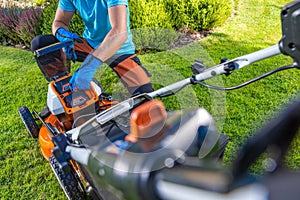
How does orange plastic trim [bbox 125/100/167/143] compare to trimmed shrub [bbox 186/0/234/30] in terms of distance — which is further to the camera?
trimmed shrub [bbox 186/0/234/30]

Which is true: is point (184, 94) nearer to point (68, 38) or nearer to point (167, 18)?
point (68, 38)

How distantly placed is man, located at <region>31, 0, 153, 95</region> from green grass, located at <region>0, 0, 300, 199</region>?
8.6 inches


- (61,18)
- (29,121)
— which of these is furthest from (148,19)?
(29,121)

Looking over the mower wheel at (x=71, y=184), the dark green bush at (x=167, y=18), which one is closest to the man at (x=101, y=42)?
the mower wheel at (x=71, y=184)

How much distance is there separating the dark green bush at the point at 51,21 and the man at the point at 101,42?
1733 millimetres

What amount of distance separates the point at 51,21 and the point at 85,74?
2.54 metres

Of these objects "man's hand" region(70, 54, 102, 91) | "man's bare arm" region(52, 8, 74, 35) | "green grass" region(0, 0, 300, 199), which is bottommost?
"green grass" region(0, 0, 300, 199)

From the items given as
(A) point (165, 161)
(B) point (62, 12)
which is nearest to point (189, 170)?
(A) point (165, 161)

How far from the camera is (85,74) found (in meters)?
2.16

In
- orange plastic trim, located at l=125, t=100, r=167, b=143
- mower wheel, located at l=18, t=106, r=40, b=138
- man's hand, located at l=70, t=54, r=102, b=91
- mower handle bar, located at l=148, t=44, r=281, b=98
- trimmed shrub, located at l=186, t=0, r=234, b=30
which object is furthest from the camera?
trimmed shrub, located at l=186, t=0, r=234, b=30

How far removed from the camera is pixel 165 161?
35.9 inches

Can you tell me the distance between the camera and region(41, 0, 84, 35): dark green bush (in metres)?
4.29

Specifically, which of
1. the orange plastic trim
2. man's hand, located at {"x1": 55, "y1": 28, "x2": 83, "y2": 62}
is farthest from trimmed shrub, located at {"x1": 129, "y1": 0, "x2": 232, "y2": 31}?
the orange plastic trim

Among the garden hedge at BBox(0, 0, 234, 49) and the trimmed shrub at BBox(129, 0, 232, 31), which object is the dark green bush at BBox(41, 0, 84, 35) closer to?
the garden hedge at BBox(0, 0, 234, 49)
